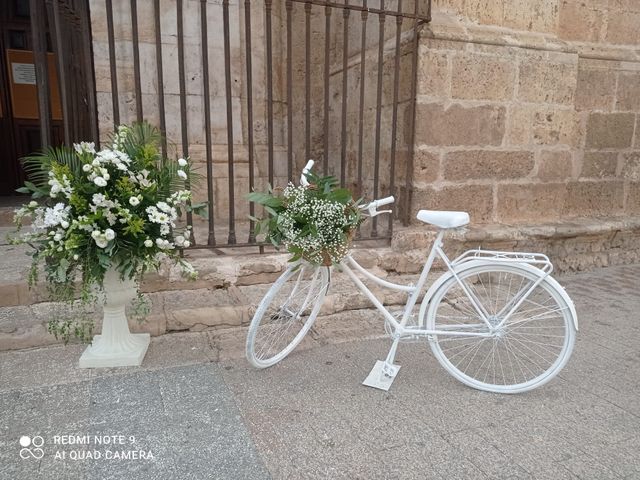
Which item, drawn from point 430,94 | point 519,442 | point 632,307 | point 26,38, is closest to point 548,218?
point 632,307

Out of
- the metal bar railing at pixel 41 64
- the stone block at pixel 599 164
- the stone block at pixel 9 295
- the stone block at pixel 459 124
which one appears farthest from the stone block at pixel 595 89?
the stone block at pixel 9 295

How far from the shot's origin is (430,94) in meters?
3.78

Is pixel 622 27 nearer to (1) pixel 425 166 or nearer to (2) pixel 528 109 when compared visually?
(2) pixel 528 109

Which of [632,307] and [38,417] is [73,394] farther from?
[632,307]

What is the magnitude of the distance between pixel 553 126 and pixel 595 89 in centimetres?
82

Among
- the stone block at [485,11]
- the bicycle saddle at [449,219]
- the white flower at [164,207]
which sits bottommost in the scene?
the bicycle saddle at [449,219]

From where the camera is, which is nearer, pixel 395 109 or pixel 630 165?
pixel 395 109

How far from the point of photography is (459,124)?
392cm

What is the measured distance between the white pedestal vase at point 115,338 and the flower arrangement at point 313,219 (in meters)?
0.87

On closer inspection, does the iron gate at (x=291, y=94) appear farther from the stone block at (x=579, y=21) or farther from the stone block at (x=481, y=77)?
the stone block at (x=579, y=21)

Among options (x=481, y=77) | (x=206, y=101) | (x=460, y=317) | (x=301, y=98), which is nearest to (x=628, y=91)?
(x=481, y=77)

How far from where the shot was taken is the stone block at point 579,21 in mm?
4379

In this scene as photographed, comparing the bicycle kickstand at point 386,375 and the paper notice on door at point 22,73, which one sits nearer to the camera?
the bicycle kickstand at point 386,375

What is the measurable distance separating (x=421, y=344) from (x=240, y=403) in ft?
4.17
